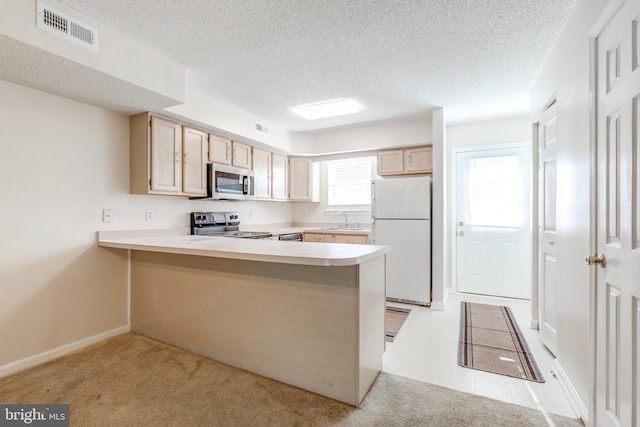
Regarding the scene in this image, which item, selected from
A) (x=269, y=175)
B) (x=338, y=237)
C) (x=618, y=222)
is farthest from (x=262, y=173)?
(x=618, y=222)

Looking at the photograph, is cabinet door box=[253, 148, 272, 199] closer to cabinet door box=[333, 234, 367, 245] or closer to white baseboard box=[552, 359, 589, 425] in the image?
cabinet door box=[333, 234, 367, 245]

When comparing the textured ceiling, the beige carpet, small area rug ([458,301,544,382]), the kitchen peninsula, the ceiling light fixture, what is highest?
the textured ceiling

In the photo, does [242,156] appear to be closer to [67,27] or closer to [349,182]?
[349,182]

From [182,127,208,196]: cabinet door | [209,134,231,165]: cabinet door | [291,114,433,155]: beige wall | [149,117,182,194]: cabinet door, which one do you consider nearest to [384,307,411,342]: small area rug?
[291,114,433,155]: beige wall

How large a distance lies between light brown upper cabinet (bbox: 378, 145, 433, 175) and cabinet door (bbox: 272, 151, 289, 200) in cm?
156

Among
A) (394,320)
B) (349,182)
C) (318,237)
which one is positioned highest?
(349,182)

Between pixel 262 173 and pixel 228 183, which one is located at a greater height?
pixel 262 173

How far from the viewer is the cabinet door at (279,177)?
15.4 feet

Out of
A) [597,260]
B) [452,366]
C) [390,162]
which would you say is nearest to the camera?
[597,260]

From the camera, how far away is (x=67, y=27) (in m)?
1.94

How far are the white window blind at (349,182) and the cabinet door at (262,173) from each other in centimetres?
124

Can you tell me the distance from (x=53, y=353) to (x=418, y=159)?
14.6 ft

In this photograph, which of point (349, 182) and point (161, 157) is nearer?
point (161, 157)

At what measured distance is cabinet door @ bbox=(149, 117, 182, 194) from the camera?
2.94 m
